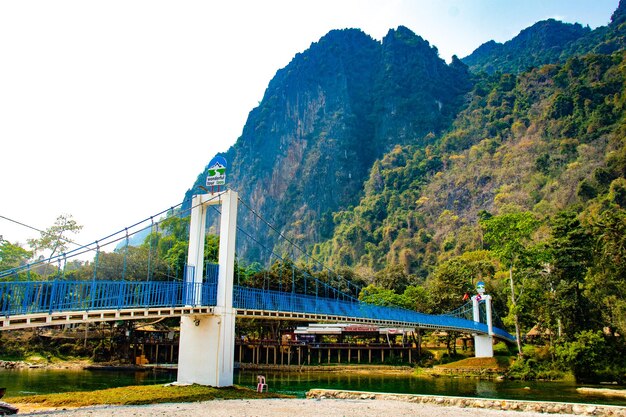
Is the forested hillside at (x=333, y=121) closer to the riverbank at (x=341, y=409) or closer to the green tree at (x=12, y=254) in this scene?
the green tree at (x=12, y=254)

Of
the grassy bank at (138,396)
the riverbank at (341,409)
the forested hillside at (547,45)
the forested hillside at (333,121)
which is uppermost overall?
the forested hillside at (547,45)

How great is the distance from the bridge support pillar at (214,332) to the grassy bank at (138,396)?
2.24ft

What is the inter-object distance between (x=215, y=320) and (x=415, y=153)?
107 metres

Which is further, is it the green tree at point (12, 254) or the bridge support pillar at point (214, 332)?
the green tree at point (12, 254)

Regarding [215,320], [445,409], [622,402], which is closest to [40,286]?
[215,320]

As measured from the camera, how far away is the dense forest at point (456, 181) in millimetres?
33125

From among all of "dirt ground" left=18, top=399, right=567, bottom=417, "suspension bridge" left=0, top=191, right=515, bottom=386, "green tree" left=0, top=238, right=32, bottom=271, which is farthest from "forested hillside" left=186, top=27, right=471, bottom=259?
"dirt ground" left=18, top=399, right=567, bottom=417

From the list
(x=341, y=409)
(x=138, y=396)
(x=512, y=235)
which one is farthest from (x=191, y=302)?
(x=512, y=235)

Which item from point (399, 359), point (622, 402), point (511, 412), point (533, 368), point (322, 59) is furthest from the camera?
point (322, 59)

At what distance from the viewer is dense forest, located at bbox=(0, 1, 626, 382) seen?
109 feet

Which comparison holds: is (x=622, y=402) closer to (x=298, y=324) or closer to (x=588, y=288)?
(x=588, y=288)

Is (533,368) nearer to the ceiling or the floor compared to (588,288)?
nearer to the floor

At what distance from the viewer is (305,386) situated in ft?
82.6

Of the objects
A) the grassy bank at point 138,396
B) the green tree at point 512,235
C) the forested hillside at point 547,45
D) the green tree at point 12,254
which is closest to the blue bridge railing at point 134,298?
the grassy bank at point 138,396
